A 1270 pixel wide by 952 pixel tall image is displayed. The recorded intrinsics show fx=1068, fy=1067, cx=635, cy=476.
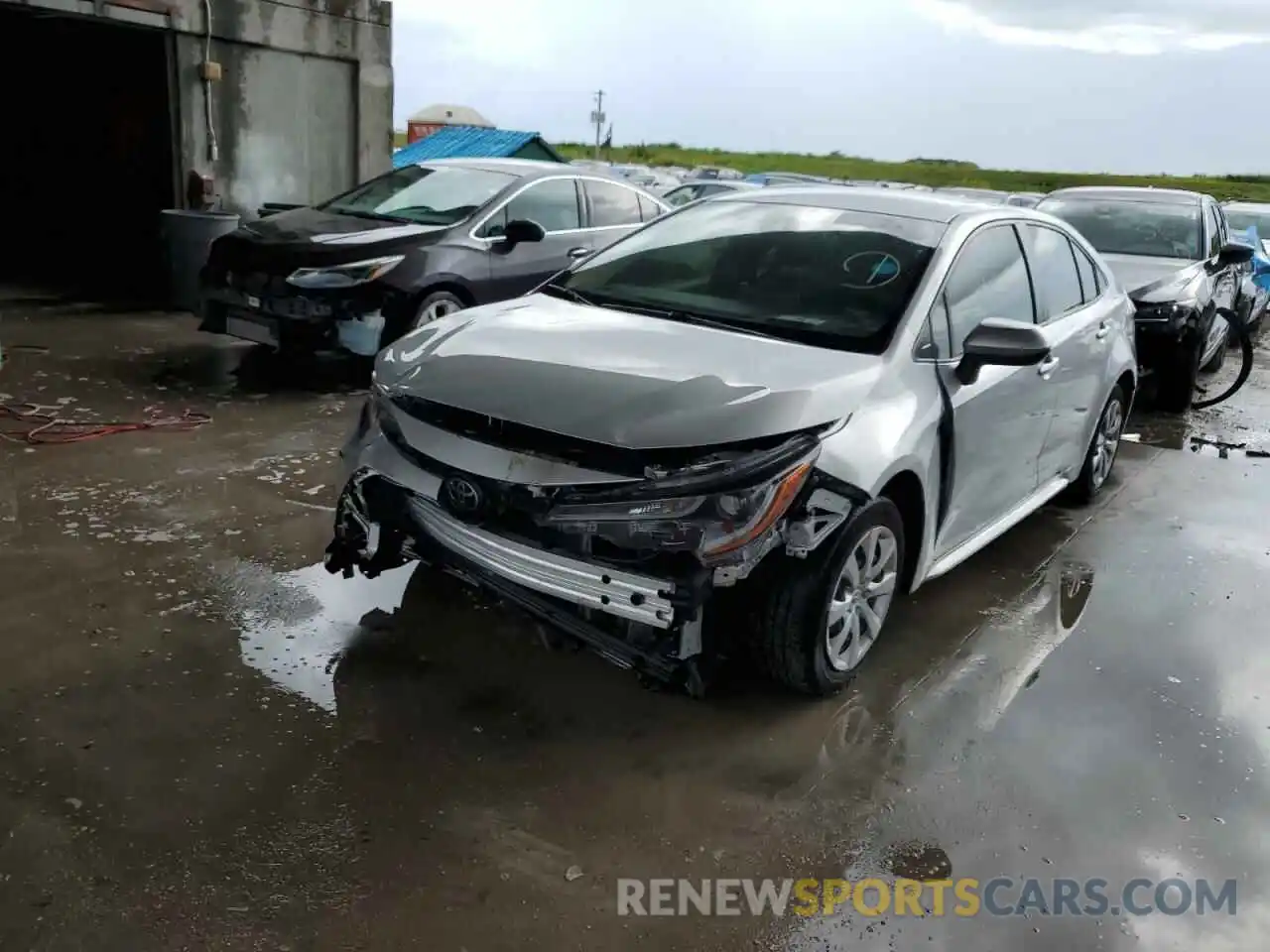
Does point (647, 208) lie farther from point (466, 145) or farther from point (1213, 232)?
point (466, 145)

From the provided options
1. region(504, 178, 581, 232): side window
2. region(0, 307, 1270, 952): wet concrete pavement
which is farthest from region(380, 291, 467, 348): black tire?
region(0, 307, 1270, 952): wet concrete pavement

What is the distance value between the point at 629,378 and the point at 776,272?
109cm

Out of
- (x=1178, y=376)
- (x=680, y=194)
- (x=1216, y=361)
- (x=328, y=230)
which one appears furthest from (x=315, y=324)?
(x=680, y=194)

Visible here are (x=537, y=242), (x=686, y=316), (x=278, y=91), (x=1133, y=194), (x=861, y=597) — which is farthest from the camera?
(x=278, y=91)

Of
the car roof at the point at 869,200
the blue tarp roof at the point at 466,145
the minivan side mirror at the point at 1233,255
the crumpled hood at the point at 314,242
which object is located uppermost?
the blue tarp roof at the point at 466,145

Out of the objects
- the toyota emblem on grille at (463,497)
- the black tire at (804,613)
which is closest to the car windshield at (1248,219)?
the black tire at (804,613)

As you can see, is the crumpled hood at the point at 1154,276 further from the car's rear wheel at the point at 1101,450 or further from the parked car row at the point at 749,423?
the parked car row at the point at 749,423

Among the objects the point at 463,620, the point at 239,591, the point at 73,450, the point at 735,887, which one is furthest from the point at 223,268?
the point at 735,887

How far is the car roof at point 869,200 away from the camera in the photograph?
4336 millimetres

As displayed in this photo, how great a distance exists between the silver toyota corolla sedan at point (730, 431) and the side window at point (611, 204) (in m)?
3.77

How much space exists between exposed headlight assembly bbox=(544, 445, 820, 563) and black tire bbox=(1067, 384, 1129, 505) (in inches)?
125

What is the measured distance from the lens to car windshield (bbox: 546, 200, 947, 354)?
152 inches

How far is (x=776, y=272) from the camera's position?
13.7 ft

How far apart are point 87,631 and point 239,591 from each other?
56 centimetres
